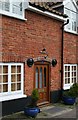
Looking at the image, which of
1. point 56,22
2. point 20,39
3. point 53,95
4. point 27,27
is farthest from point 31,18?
point 53,95

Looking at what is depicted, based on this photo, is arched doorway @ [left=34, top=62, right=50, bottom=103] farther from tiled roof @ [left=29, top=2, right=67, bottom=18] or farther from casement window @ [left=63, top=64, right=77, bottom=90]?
tiled roof @ [left=29, top=2, right=67, bottom=18]

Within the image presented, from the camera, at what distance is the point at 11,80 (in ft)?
35.6

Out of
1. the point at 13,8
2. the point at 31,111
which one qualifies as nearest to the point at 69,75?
the point at 31,111

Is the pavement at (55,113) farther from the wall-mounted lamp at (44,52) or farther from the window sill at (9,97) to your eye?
the wall-mounted lamp at (44,52)

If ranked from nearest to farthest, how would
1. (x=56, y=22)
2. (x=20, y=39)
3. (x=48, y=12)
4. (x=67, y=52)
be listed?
(x=20, y=39), (x=48, y=12), (x=56, y=22), (x=67, y=52)

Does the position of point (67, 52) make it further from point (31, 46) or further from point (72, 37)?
point (31, 46)

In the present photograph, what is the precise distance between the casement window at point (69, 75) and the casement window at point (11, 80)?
4247 millimetres

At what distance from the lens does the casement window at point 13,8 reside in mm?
10555

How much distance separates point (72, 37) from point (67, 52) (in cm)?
127

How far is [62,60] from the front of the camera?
14.4 m

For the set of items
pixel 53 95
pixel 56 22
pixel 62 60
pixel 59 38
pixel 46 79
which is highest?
pixel 56 22

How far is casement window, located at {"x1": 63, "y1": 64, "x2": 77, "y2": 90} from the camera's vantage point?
1496 cm

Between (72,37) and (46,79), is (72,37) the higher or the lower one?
the higher one

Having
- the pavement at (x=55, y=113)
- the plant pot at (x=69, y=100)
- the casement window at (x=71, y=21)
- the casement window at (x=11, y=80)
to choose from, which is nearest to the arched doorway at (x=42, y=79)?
the pavement at (x=55, y=113)
